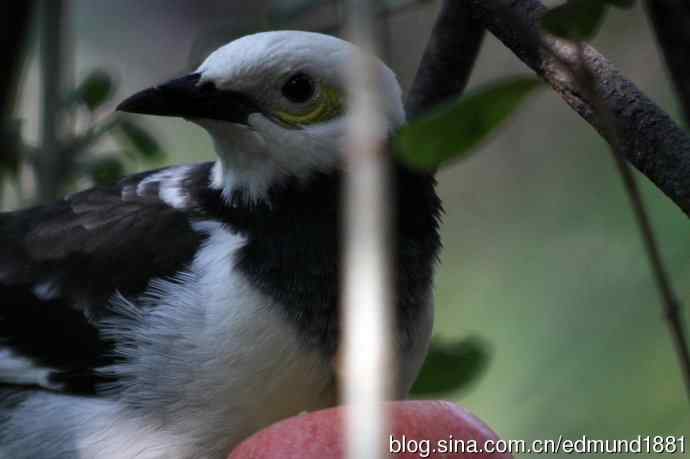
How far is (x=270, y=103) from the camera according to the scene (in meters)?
3.12

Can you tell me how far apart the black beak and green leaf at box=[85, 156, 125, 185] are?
0.88 m

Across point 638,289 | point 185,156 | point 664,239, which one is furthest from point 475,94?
point 185,156

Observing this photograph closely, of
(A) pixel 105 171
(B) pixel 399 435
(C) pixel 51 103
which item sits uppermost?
(C) pixel 51 103

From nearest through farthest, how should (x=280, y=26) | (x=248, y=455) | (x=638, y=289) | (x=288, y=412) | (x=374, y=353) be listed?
1. (x=374, y=353)
2. (x=248, y=455)
3. (x=288, y=412)
4. (x=280, y=26)
5. (x=638, y=289)

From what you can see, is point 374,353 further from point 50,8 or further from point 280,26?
point 50,8

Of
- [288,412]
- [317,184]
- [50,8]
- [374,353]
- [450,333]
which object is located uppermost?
[50,8]

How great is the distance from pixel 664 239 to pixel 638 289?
1.64 feet

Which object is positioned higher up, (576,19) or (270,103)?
(270,103)

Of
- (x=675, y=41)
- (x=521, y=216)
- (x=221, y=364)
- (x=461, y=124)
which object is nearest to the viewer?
(x=461, y=124)

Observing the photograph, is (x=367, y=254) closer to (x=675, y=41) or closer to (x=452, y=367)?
(x=675, y=41)

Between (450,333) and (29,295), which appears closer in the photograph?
(29,295)

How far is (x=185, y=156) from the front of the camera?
6.64 meters

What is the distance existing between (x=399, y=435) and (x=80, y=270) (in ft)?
4.60

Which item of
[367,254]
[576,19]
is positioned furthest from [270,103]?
[367,254]
